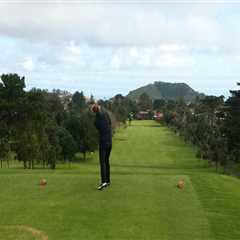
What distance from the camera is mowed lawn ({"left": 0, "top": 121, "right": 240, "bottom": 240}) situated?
11.5 metres

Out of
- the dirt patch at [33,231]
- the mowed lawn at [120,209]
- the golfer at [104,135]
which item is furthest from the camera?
the golfer at [104,135]

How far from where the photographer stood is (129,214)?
43.2 feet

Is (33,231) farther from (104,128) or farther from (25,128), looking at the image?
(25,128)

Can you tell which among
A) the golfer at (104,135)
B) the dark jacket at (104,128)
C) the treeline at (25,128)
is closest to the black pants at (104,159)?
the golfer at (104,135)

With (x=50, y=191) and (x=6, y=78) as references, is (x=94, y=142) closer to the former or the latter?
(x=6, y=78)

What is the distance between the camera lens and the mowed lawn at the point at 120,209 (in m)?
11.5


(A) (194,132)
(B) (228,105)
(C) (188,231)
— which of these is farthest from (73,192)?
(A) (194,132)

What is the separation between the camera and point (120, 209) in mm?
13664

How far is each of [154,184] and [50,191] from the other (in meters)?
3.42

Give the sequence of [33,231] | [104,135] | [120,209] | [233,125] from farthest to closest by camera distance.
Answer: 1. [233,125]
2. [104,135]
3. [120,209]
4. [33,231]

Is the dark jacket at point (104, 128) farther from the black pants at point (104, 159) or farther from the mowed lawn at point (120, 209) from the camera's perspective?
the mowed lawn at point (120, 209)

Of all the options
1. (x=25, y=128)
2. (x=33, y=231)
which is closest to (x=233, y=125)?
(x=25, y=128)

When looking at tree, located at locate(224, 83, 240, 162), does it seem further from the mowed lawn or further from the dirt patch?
the dirt patch

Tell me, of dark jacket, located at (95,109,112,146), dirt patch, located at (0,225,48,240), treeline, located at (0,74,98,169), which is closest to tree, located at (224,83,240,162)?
treeline, located at (0,74,98,169)
